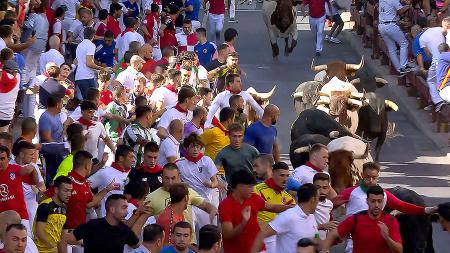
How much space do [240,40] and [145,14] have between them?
5502mm

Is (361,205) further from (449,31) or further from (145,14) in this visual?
(145,14)

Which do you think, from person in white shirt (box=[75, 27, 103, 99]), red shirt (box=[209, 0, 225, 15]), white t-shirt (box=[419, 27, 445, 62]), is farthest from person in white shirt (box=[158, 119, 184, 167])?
red shirt (box=[209, 0, 225, 15])

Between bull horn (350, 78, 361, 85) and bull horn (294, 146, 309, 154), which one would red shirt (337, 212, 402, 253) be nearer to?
bull horn (294, 146, 309, 154)

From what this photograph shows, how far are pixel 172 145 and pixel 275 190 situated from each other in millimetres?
2362

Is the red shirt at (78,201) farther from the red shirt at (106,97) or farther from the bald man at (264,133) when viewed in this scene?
the red shirt at (106,97)

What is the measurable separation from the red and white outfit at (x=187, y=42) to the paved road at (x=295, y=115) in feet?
6.69

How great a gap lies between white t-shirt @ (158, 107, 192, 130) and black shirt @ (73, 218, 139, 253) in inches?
198

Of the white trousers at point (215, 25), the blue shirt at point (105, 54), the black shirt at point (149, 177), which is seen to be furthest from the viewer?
the white trousers at point (215, 25)

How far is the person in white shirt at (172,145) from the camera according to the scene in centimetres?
1689

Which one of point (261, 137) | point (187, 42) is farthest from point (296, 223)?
point (187, 42)

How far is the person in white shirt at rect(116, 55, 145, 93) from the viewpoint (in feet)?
71.1

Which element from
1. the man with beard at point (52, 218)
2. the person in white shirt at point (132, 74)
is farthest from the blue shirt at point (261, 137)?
the man with beard at point (52, 218)

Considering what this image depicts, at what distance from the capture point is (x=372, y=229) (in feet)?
43.9

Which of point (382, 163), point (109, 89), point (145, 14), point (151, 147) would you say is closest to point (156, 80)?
point (109, 89)
